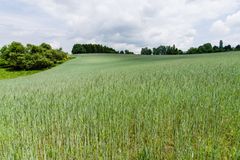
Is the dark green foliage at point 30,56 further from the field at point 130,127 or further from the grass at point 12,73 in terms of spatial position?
the field at point 130,127

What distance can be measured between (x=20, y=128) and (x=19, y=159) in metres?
1.45

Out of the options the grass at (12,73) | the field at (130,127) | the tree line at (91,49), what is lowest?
the grass at (12,73)

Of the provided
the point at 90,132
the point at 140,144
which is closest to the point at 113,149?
the point at 140,144

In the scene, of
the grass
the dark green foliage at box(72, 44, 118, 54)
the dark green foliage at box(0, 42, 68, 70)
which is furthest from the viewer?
the dark green foliage at box(72, 44, 118, 54)

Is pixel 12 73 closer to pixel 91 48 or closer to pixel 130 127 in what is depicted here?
pixel 91 48

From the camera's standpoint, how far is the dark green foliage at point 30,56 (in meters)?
51.5

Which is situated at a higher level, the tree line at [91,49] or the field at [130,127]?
the tree line at [91,49]

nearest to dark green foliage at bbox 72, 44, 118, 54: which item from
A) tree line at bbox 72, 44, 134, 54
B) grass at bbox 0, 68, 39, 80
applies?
tree line at bbox 72, 44, 134, 54

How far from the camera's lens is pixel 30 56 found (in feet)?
172

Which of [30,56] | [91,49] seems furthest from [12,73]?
[91,49]

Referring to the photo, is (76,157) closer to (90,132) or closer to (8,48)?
(90,132)

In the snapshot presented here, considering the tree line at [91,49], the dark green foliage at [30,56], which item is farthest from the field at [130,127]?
the tree line at [91,49]

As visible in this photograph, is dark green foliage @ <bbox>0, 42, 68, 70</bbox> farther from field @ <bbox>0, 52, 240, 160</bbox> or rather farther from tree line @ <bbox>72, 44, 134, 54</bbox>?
field @ <bbox>0, 52, 240, 160</bbox>

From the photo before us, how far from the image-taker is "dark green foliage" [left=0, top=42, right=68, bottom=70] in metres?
51.5
